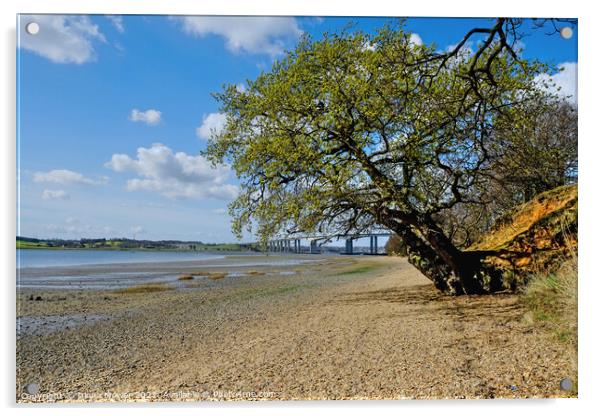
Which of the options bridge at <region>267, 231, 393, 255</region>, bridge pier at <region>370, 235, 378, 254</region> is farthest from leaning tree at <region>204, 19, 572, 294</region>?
bridge pier at <region>370, 235, 378, 254</region>

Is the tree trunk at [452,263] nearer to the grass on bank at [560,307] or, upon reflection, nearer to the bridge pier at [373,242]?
the bridge pier at [373,242]

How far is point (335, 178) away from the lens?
531 cm

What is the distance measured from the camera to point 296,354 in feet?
14.7

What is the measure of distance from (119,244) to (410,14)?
426 centimetres

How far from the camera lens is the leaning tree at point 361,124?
16.4 feet

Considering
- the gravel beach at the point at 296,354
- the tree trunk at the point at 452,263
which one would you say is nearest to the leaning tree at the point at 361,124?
the tree trunk at the point at 452,263

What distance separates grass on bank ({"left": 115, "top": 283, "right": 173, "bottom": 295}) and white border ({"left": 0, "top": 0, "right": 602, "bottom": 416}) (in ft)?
17.5

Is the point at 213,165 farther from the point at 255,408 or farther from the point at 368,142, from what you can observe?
the point at 255,408

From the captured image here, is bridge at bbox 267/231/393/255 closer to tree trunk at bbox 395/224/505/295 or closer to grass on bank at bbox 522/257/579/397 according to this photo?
tree trunk at bbox 395/224/505/295

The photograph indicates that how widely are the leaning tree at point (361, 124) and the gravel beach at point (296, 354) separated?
1552mm

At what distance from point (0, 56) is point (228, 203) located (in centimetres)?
280

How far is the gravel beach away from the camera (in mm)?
4012

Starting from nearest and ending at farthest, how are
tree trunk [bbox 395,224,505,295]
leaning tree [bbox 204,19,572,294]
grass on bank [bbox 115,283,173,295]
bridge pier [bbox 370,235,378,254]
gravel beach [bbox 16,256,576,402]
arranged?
gravel beach [bbox 16,256,576,402] < leaning tree [bbox 204,19,572,294] < tree trunk [bbox 395,224,505,295] < bridge pier [bbox 370,235,378,254] < grass on bank [bbox 115,283,173,295]

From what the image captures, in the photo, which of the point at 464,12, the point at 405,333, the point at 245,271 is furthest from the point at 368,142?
the point at 245,271
